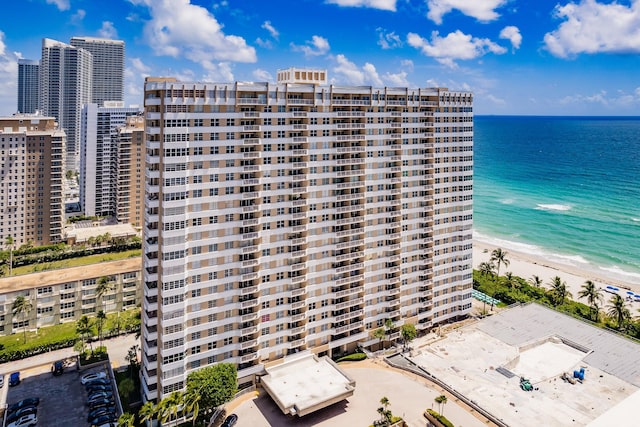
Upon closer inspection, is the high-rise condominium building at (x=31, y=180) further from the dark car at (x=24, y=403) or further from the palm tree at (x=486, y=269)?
the palm tree at (x=486, y=269)

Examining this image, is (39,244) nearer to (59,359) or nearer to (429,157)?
(59,359)

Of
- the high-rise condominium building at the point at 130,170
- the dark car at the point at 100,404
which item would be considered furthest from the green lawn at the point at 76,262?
the dark car at the point at 100,404

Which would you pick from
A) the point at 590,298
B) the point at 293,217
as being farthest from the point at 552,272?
the point at 293,217

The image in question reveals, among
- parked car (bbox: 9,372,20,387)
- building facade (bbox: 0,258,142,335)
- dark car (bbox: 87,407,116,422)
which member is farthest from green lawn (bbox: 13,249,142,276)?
dark car (bbox: 87,407,116,422)

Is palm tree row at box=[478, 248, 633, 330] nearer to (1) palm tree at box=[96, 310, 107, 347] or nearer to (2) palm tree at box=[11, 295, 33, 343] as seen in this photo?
(1) palm tree at box=[96, 310, 107, 347]

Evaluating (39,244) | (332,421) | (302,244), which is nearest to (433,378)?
(332,421)
